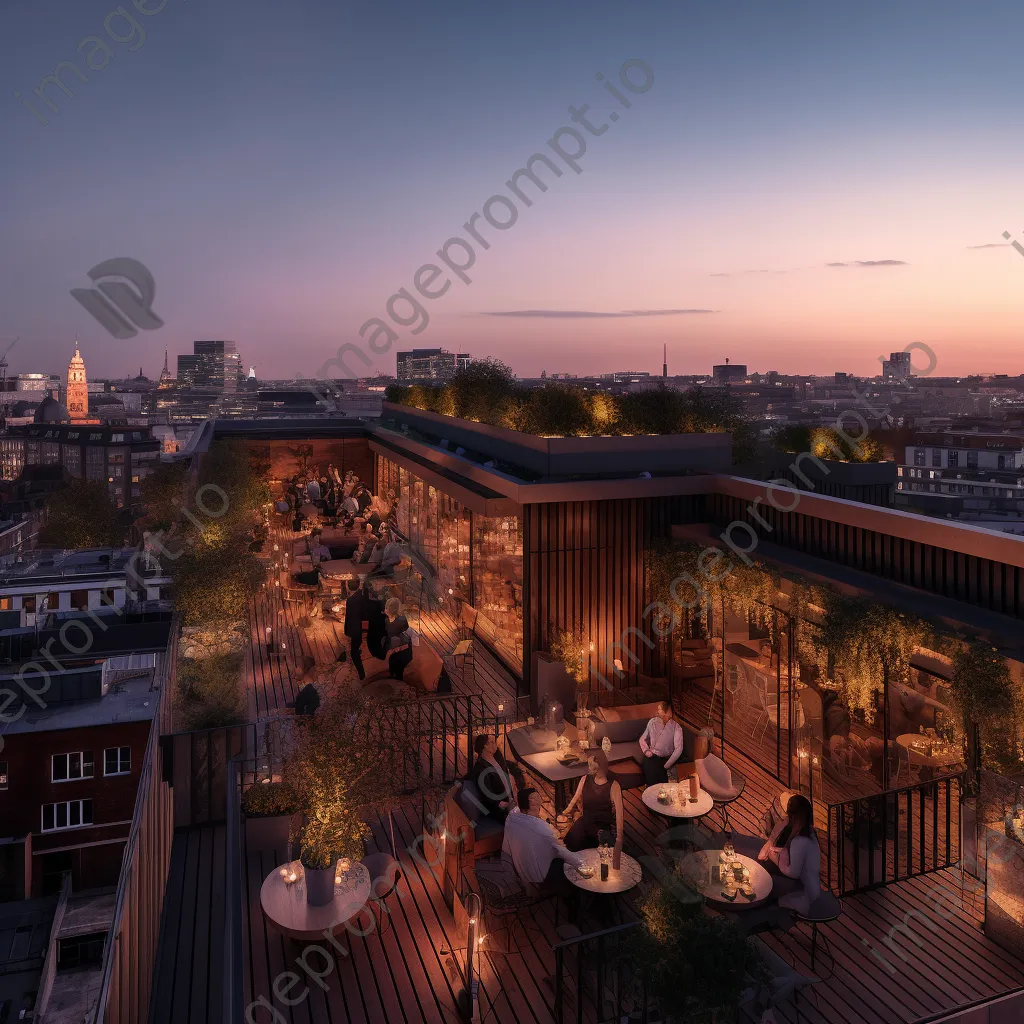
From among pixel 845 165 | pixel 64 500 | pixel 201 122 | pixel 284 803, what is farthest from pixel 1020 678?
pixel 64 500

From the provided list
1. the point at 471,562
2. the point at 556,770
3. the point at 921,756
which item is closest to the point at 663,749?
the point at 556,770

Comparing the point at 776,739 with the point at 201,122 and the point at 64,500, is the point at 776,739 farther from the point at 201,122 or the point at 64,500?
the point at 64,500

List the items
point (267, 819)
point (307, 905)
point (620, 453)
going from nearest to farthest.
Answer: point (307, 905) → point (267, 819) → point (620, 453)

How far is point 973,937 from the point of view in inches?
211

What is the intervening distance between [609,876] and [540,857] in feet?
1.61

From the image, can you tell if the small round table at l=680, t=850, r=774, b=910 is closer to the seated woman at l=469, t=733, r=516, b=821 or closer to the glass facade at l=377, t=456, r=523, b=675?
the seated woman at l=469, t=733, r=516, b=821

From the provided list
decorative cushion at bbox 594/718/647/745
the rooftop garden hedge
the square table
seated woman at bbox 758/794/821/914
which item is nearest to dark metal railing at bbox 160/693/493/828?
the square table

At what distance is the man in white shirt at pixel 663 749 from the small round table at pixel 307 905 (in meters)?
3.01

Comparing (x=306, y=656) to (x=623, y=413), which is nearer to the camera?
(x=306, y=656)

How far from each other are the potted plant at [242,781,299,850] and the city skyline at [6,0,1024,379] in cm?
678

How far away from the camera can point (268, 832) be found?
Answer: 6.31 meters

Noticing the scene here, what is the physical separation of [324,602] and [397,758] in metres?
5.56

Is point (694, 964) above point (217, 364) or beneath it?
beneath

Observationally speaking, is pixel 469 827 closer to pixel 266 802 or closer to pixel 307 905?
pixel 307 905
